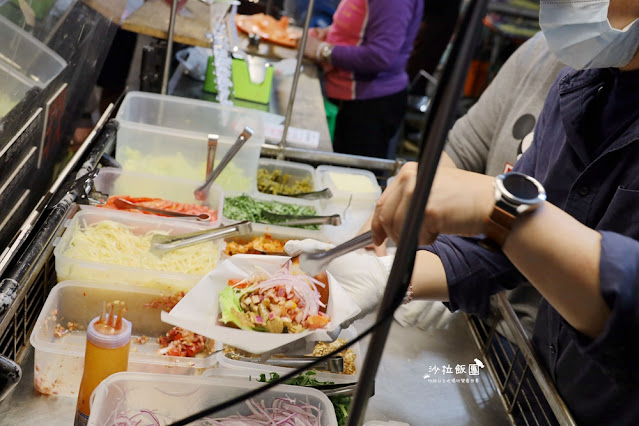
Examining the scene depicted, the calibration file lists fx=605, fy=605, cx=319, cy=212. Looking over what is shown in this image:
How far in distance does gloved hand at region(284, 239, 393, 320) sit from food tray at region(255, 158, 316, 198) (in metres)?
0.99

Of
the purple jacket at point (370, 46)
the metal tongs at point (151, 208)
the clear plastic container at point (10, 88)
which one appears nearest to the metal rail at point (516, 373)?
the metal tongs at point (151, 208)

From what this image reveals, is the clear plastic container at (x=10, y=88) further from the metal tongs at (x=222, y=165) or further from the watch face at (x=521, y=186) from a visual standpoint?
the watch face at (x=521, y=186)

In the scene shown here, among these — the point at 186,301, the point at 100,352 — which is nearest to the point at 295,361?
the point at 186,301

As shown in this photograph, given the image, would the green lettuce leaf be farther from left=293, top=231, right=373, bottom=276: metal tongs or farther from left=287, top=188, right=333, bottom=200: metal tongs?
left=287, top=188, right=333, bottom=200: metal tongs

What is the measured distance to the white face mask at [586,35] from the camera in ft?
4.38

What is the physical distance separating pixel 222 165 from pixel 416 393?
1.11 meters

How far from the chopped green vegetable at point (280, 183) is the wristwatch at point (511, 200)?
158 cm

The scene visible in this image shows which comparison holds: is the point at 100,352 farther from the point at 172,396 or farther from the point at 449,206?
the point at 449,206

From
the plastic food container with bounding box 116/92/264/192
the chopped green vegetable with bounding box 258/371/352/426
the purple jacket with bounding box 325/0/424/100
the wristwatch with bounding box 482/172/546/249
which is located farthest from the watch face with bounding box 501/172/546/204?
the purple jacket with bounding box 325/0/424/100

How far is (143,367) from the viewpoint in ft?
4.54

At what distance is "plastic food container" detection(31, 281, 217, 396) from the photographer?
4.40 feet

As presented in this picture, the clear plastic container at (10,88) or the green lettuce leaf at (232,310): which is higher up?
the clear plastic container at (10,88)

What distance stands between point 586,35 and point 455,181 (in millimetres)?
618

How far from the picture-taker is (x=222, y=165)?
2.24m
